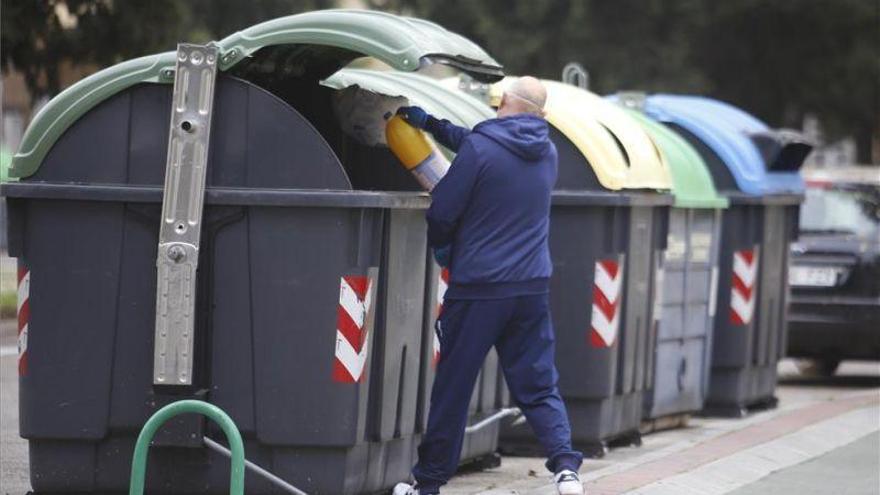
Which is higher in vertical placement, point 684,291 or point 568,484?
point 684,291

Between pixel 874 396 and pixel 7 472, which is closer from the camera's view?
pixel 7 472

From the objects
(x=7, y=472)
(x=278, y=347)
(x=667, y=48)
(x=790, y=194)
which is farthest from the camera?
(x=667, y=48)

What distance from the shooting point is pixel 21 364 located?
829 centimetres

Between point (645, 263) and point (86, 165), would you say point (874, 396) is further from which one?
point (86, 165)

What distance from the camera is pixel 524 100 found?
8320 mm

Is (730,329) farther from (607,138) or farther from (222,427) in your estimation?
(222,427)

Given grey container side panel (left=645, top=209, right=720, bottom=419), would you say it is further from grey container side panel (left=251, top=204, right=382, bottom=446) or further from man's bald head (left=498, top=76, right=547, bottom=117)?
grey container side panel (left=251, top=204, right=382, bottom=446)

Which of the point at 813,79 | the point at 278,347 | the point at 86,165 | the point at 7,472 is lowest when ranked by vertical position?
the point at 7,472

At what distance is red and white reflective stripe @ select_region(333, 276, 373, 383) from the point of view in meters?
8.05

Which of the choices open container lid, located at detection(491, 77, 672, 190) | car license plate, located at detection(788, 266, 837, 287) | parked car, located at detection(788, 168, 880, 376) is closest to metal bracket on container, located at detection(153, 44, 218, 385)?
open container lid, located at detection(491, 77, 672, 190)

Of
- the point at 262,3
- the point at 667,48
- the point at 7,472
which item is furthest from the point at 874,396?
the point at 262,3

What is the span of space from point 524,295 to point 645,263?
3529mm

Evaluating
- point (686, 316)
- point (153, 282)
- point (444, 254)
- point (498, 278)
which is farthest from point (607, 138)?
point (153, 282)

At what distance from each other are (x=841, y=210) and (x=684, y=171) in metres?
4.89
